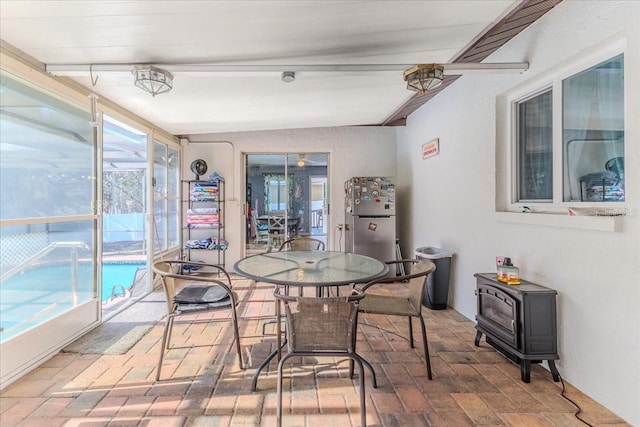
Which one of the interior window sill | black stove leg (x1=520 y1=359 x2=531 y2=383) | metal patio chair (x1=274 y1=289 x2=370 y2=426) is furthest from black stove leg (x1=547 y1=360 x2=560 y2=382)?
metal patio chair (x1=274 y1=289 x2=370 y2=426)

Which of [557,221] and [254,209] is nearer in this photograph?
[557,221]

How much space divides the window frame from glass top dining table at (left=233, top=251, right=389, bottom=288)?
1.30 m

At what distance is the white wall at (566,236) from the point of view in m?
1.70

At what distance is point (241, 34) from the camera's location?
2.04m

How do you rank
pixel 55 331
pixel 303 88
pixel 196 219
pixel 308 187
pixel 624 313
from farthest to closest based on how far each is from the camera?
pixel 308 187, pixel 196 219, pixel 303 88, pixel 55 331, pixel 624 313

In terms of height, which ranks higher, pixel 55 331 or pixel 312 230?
pixel 312 230

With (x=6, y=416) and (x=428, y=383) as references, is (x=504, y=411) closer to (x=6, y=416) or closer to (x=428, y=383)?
(x=428, y=383)

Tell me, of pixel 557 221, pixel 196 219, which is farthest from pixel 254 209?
pixel 557 221

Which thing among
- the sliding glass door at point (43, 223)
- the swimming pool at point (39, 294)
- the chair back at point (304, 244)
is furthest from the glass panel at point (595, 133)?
the swimming pool at point (39, 294)

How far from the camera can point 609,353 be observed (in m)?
1.83

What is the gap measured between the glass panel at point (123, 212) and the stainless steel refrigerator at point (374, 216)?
2.95m

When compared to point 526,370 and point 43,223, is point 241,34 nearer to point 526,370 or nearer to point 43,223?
point 43,223

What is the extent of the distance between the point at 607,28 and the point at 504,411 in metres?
2.24

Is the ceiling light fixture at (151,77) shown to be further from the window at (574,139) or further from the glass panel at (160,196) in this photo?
the window at (574,139)
